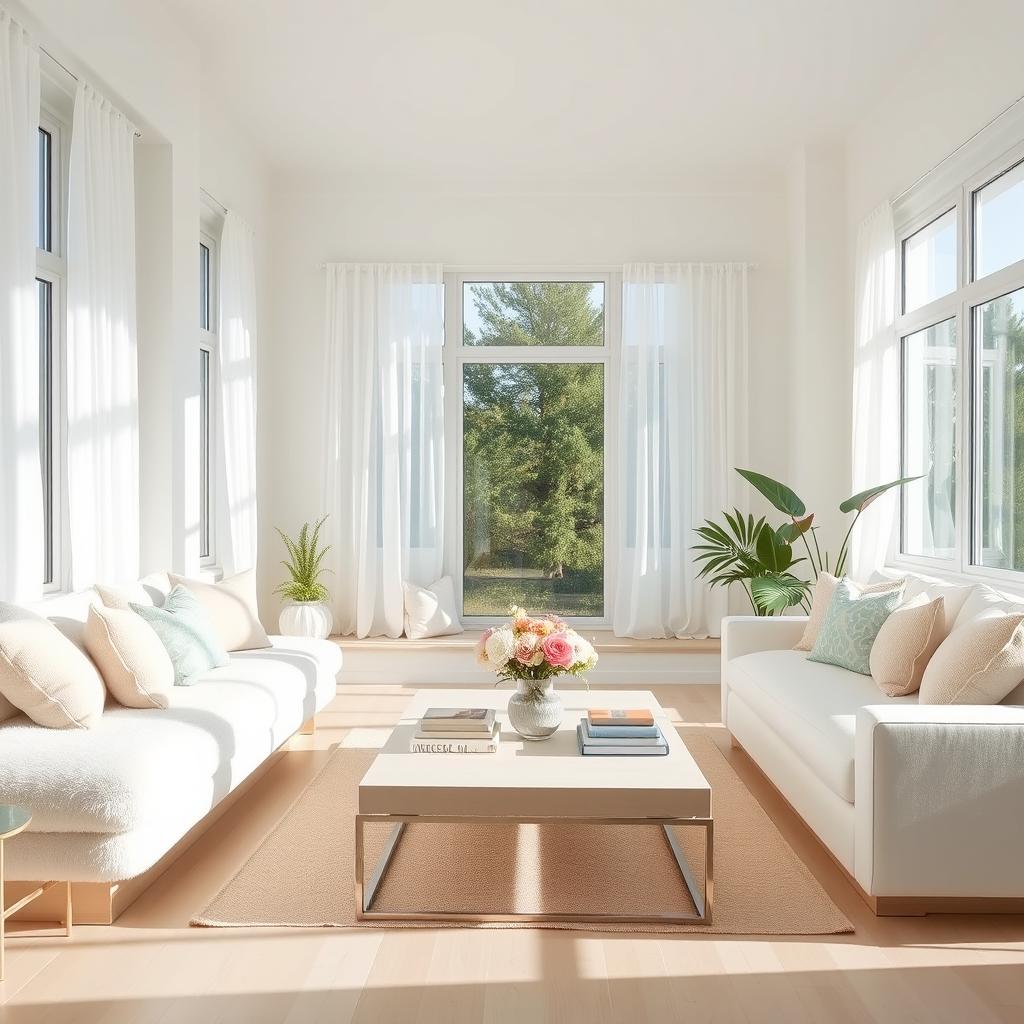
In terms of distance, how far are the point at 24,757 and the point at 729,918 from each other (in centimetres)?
196

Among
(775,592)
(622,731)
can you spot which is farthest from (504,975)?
(775,592)

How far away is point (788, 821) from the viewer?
3396mm

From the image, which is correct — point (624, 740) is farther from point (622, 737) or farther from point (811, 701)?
point (811, 701)

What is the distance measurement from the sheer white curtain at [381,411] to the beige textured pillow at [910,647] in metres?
3.51

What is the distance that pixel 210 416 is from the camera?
5.51 m

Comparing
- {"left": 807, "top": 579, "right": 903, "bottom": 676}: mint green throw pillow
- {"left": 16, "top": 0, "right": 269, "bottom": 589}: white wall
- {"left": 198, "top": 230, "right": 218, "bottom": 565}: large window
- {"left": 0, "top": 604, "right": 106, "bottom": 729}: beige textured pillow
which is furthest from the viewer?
{"left": 198, "top": 230, "right": 218, "bottom": 565}: large window

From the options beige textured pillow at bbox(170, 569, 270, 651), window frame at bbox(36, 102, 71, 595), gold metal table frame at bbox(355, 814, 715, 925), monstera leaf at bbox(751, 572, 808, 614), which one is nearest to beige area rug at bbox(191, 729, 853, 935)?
gold metal table frame at bbox(355, 814, 715, 925)

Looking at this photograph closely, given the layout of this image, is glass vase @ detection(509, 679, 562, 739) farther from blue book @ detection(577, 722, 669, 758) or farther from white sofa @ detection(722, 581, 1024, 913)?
white sofa @ detection(722, 581, 1024, 913)

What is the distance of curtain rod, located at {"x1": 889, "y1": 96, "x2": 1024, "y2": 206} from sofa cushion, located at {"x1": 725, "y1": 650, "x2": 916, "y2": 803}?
7.89ft

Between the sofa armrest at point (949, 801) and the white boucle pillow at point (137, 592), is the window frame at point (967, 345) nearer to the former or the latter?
the sofa armrest at point (949, 801)

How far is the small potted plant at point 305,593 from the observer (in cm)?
570

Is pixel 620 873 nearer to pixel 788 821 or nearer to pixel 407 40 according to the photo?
pixel 788 821

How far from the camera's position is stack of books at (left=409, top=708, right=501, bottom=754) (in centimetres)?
283

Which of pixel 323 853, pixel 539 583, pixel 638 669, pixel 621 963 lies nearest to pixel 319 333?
pixel 539 583
